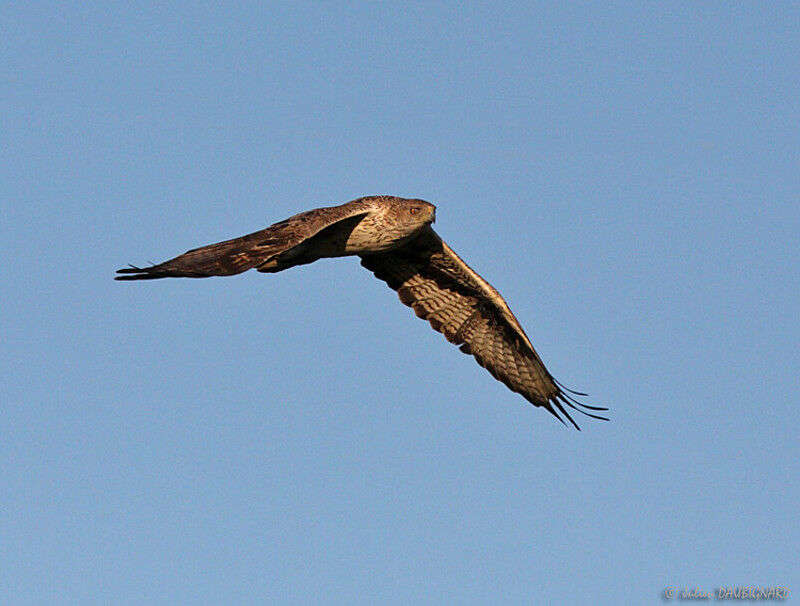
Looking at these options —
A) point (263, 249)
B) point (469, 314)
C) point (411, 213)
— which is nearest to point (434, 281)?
point (469, 314)

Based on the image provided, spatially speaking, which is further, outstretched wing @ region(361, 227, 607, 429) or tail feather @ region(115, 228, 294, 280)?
outstretched wing @ region(361, 227, 607, 429)

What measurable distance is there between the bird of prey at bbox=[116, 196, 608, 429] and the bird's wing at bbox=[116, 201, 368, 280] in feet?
0.11

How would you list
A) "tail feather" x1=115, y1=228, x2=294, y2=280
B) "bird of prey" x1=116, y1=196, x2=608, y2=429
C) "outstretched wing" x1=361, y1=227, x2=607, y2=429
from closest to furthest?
"tail feather" x1=115, y1=228, x2=294, y2=280 → "bird of prey" x1=116, y1=196, x2=608, y2=429 → "outstretched wing" x1=361, y1=227, x2=607, y2=429

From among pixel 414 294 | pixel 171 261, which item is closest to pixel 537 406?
pixel 414 294

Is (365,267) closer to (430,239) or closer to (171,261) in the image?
(430,239)

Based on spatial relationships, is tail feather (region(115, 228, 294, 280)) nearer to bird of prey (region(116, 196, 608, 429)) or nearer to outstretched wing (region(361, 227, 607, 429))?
bird of prey (region(116, 196, 608, 429))

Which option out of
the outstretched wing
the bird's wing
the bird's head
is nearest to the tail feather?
the bird's wing

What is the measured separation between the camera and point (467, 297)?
57.1ft

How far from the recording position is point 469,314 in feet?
57.4

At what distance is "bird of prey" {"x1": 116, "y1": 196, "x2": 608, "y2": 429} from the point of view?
1470 cm

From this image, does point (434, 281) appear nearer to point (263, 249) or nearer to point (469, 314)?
point (469, 314)

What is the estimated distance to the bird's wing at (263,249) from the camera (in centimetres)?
1173

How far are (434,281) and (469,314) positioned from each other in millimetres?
690

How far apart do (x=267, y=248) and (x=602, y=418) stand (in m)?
5.53
